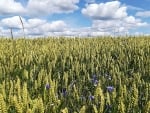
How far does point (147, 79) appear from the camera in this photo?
175 inches

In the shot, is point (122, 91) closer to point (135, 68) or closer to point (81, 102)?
point (81, 102)

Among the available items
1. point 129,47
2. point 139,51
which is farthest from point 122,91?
point 129,47

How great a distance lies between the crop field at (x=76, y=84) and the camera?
2.57m

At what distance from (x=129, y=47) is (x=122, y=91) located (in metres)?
3.99

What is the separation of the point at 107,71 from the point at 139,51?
1.14 metres

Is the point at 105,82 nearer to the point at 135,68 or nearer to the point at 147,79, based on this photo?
the point at 147,79

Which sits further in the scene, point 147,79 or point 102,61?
point 102,61

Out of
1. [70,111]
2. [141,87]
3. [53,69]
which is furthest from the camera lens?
[53,69]

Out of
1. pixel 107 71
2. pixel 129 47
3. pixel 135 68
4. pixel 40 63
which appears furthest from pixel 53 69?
pixel 129 47

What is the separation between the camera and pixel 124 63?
523cm

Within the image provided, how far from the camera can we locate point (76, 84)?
418 cm

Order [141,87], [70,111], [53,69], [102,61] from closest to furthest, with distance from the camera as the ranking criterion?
[70,111] < [141,87] < [53,69] < [102,61]

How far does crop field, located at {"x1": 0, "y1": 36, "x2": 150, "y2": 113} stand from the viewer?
8.44 ft

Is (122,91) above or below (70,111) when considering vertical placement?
above
